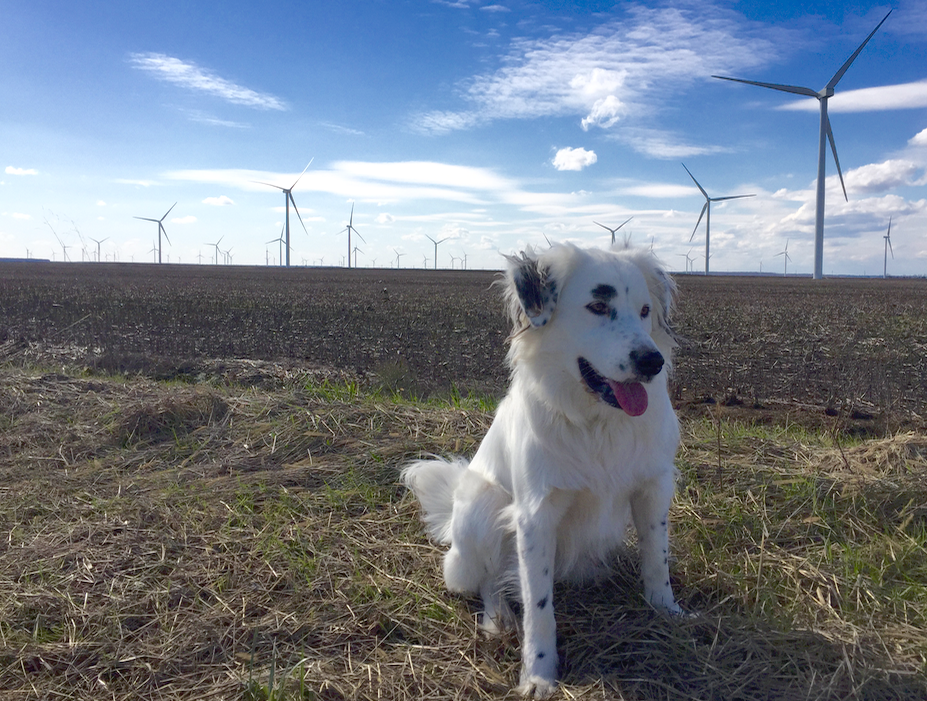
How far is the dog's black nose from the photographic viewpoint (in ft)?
9.36

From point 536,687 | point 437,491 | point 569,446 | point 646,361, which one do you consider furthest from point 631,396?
point 437,491

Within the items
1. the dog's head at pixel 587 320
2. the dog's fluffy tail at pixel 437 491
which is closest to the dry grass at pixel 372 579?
the dog's fluffy tail at pixel 437 491

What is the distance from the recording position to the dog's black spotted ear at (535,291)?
319cm

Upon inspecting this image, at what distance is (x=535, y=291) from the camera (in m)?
3.20

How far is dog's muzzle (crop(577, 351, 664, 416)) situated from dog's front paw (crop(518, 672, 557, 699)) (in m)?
1.29

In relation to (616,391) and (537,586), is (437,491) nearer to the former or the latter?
(537,586)

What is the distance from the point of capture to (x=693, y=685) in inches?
114

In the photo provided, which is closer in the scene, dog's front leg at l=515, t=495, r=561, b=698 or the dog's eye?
dog's front leg at l=515, t=495, r=561, b=698

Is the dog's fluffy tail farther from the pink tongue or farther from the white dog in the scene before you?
the pink tongue

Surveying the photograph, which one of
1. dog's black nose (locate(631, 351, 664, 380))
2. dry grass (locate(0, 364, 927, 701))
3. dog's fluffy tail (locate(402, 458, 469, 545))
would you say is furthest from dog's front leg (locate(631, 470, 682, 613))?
dog's fluffy tail (locate(402, 458, 469, 545))

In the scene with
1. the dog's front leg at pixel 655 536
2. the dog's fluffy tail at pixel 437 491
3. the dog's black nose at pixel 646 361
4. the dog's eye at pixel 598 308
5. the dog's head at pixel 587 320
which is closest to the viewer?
the dog's black nose at pixel 646 361

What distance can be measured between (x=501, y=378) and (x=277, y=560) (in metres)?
6.53

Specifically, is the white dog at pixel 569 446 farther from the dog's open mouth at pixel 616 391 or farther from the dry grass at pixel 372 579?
the dry grass at pixel 372 579

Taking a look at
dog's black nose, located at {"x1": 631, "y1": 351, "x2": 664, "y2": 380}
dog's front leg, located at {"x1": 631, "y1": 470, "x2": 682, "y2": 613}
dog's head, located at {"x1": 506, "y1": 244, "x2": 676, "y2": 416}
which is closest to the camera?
dog's black nose, located at {"x1": 631, "y1": 351, "x2": 664, "y2": 380}
